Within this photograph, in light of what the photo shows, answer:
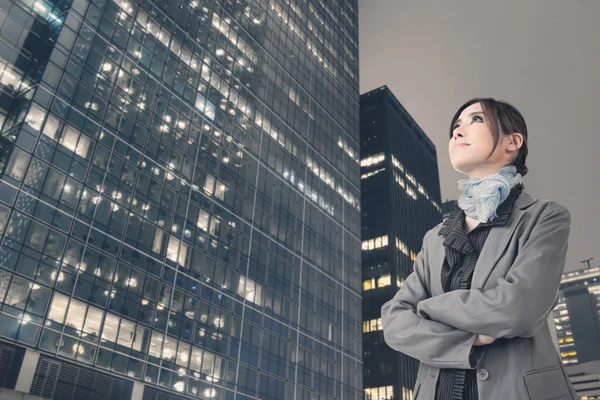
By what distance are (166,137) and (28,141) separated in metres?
12.3

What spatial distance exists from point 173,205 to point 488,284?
134ft

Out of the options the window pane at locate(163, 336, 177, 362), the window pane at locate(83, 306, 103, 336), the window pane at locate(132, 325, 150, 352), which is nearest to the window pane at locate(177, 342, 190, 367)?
the window pane at locate(163, 336, 177, 362)

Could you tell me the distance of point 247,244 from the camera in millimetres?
48656

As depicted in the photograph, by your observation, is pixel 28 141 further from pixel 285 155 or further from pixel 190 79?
pixel 285 155

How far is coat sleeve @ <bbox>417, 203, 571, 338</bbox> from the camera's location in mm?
2412

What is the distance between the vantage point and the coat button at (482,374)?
2.46 m

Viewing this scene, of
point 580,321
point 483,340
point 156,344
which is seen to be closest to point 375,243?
point 156,344

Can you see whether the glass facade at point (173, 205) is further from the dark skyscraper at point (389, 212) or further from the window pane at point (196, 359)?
the dark skyscraper at point (389, 212)

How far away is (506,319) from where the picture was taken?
2398mm

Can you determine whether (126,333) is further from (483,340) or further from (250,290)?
(483,340)

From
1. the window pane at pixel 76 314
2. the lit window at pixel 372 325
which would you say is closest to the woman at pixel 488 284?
the window pane at pixel 76 314

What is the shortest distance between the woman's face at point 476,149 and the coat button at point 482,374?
1.10m

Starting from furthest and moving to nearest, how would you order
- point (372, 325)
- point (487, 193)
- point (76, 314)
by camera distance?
point (372, 325) < point (76, 314) < point (487, 193)

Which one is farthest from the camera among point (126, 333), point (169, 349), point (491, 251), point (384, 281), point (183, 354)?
point (384, 281)
